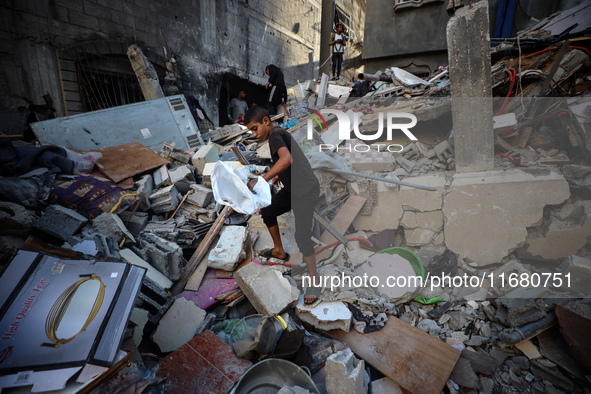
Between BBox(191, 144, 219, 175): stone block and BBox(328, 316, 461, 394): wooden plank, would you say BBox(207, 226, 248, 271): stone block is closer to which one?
BBox(328, 316, 461, 394): wooden plank

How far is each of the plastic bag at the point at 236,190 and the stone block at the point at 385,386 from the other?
1.61 meters

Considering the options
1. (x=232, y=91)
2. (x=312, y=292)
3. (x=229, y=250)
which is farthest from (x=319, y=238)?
(x=232, y=91)

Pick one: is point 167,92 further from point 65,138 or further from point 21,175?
point 21,175

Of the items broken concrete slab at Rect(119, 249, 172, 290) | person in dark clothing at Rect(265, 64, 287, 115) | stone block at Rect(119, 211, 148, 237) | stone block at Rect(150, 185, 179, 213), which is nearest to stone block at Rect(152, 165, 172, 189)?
stone block at Rect(150, 185, 179, 213)

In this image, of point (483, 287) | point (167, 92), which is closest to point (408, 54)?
point (167, 92)

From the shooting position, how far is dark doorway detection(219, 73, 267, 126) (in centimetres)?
955

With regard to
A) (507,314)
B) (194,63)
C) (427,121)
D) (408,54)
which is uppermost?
(408,54)

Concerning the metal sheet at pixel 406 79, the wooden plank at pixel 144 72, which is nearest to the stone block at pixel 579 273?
the metal sheet at pixel 406 79

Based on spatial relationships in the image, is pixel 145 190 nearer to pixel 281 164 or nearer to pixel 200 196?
pixel 200 196

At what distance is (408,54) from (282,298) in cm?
1135

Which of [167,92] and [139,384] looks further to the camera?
[167,92]

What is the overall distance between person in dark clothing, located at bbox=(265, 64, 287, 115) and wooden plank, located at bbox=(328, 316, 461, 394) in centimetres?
705

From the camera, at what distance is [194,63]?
8039 mm

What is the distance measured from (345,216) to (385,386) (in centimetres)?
195
